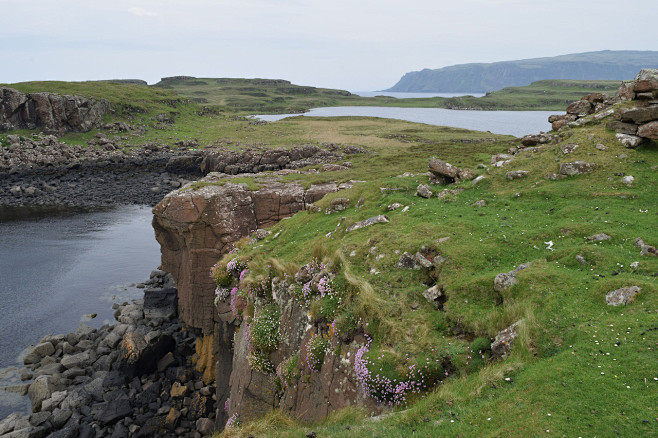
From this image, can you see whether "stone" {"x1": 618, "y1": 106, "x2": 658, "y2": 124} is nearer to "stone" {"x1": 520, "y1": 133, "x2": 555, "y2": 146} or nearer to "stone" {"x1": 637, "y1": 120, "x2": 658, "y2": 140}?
"stone" {"x1": 637, "y1": 120, "x2": 658, "y2": 140}

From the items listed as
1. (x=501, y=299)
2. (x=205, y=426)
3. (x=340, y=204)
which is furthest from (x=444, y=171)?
(x=205, y=426)

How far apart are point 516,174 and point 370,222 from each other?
361 inches

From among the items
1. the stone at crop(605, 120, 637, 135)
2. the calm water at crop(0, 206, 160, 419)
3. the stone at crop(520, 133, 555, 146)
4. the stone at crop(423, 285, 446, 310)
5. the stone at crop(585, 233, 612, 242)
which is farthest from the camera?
the calm water at crop(0, 206, 160, 419)

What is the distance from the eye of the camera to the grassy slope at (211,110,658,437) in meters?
8.27

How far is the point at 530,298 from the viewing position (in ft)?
37.6

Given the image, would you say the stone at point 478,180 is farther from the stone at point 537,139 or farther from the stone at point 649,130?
the stone at point 649,130

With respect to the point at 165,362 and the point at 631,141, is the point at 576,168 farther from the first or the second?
the point at 165,362

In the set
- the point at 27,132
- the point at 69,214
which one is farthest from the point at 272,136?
the point at 27,132

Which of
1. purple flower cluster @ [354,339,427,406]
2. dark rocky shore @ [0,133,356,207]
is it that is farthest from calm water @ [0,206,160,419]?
purple flower cluster @ [354,339,427,406]

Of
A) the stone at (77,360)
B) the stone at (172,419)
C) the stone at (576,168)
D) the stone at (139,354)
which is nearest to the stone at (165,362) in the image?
the stone at (139,354)

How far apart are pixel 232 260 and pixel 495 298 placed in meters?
14.1

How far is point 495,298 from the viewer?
→ 1249cm

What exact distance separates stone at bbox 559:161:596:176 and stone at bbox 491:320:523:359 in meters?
13.6

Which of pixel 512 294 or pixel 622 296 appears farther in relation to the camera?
pixel 512 294
